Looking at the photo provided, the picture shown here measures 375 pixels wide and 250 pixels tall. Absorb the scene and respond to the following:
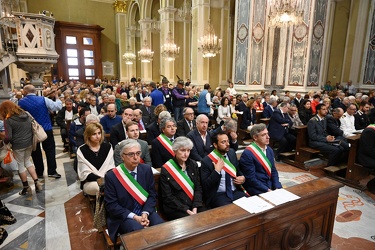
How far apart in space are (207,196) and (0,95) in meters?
6.03

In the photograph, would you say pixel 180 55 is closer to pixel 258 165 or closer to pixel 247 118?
pixel 247 118

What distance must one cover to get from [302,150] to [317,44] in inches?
219

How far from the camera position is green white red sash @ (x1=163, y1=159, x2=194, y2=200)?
265cm

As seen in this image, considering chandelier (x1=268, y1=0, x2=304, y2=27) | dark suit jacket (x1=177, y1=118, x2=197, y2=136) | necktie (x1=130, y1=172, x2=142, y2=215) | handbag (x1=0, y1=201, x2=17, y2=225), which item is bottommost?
handbag (x1=0, y1=201, x2=17, y2=225)

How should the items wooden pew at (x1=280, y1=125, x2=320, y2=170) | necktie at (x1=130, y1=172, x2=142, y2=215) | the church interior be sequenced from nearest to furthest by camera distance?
necktie at (x1=130, y1=172, x2=142, y2=215) < the church interior < wooden pew at (x1=280, y1=125, x2=320, y2=170)

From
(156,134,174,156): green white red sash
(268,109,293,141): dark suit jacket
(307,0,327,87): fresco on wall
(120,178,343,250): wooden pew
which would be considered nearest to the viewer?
(120,178,343,250): wooden pew

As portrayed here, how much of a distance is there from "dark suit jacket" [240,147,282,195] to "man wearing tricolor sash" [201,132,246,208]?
11 cm

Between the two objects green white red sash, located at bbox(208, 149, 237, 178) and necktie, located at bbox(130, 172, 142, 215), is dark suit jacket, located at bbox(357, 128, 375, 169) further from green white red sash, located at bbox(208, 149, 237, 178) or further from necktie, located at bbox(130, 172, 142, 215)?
necktie, located at bbox(130, 172, 142, 215)

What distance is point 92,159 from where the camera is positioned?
10.5ft

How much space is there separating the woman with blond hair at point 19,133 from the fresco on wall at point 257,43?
8.28 meters

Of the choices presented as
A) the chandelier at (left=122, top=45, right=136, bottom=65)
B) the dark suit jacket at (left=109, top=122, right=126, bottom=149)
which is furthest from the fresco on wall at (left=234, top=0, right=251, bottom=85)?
the chandelier at (left=122, top=45, right=136, bottom=65)

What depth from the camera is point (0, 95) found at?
621cm

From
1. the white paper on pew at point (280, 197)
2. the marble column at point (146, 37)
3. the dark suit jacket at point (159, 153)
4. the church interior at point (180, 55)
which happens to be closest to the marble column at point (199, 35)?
the church interior at point (180, 55)

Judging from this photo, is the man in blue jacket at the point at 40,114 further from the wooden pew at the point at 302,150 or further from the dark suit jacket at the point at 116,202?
the wooden pew at the point at 302,150
